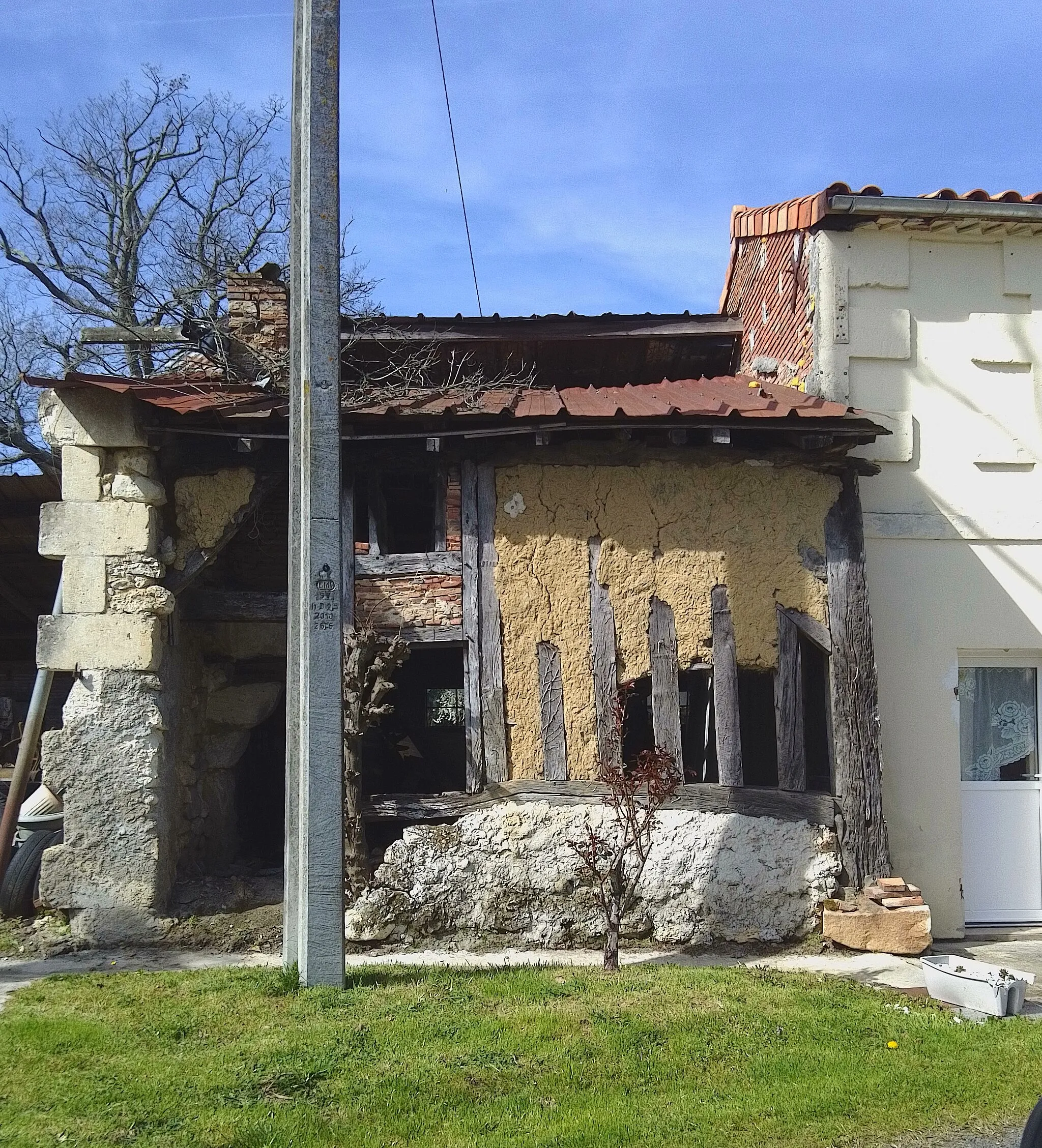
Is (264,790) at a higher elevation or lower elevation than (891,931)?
higher

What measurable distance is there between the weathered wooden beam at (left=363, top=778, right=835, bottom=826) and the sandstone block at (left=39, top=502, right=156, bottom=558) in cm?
241

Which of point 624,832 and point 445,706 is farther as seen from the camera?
point 445,706

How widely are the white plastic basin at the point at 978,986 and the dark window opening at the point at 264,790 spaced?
544 centimetres

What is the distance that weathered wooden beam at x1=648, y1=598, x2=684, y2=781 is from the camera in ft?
24.6

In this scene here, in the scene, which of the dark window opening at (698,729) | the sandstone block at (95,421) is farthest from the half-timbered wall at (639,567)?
the sandstone block at (95,421)

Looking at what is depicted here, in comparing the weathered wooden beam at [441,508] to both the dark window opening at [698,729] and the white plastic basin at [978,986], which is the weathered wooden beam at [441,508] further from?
the white plastic basin at [978,986]

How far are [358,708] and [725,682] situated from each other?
2527mm

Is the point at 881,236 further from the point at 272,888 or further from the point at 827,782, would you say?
the point at 272,888

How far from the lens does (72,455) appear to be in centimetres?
734

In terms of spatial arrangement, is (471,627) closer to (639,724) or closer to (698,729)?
(639,724)

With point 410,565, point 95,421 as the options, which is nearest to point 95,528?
point 95,421

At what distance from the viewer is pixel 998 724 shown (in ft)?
27.1

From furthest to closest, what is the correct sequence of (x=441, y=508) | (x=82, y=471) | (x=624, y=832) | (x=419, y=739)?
1. (x=419, y=739)
2. (x=441, y=508)
3. (x=82, y=471)
4. (x=624, y=832)

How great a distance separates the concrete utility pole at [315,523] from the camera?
17.9 ft
